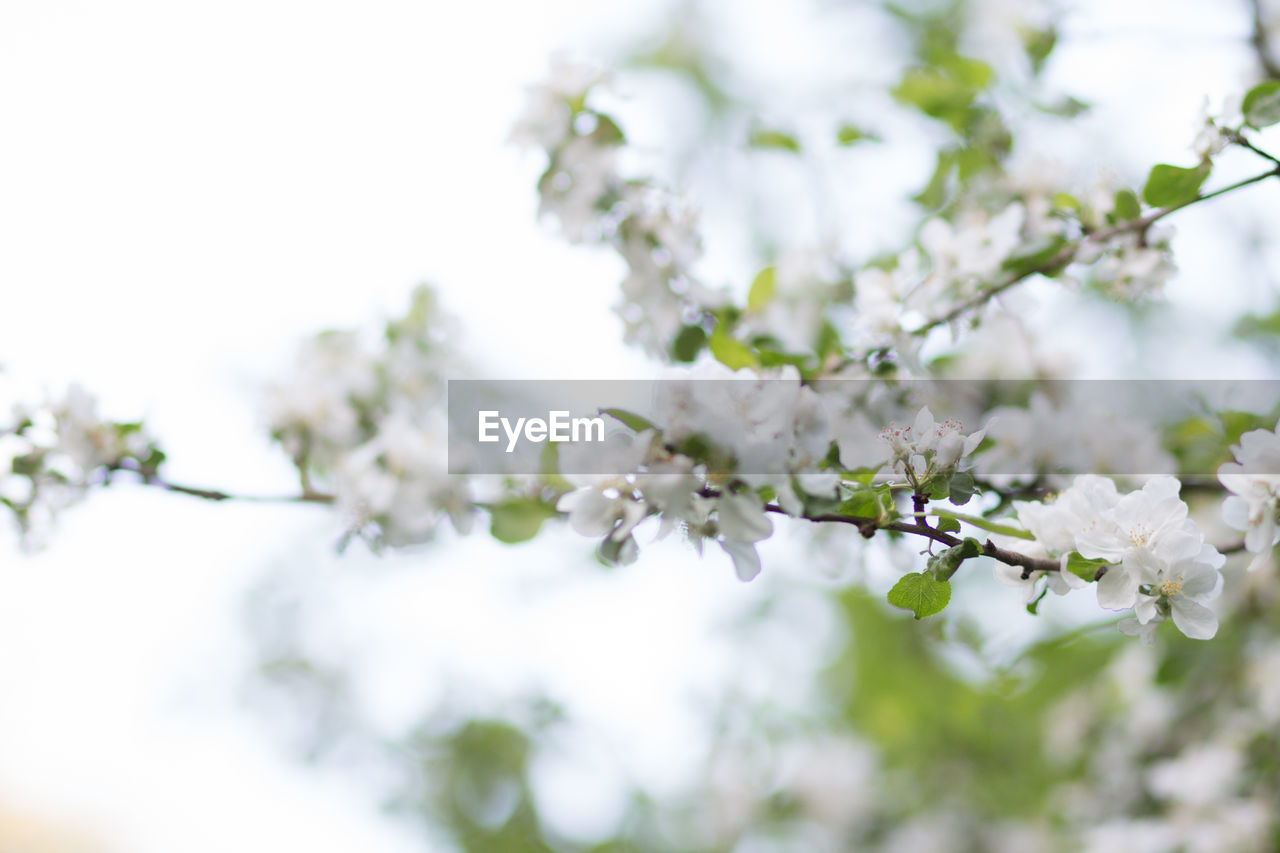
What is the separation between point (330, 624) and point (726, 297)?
2.71 m

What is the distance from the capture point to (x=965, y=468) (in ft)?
2.48

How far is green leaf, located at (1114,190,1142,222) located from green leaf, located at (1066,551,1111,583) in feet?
1.76

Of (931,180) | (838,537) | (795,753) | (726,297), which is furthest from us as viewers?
(795,753)

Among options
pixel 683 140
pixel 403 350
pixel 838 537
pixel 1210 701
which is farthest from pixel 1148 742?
pixel 683 140

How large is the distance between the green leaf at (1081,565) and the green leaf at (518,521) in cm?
63

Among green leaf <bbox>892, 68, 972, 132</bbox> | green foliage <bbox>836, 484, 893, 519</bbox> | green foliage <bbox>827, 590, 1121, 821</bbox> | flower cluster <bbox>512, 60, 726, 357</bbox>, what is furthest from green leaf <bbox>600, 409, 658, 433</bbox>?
green foliage <bbox>827, 590, 1121, 821</bbox>

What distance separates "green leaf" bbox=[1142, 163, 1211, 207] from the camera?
97 cm

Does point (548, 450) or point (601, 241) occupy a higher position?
point (601, 241)

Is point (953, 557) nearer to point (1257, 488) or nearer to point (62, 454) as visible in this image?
point (1257, 488)

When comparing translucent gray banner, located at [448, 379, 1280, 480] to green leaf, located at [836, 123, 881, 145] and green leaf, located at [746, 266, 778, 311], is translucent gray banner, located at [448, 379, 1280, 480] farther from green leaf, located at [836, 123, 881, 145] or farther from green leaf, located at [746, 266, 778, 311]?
green leaf, located at [836, 123, 881, 145]

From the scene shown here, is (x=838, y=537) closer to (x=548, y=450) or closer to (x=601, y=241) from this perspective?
(x=548, y=450)

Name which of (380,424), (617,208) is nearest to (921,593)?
(617,208)

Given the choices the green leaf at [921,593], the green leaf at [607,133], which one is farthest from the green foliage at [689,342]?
the green leaf at [921,593]

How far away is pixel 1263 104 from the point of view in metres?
0.93
